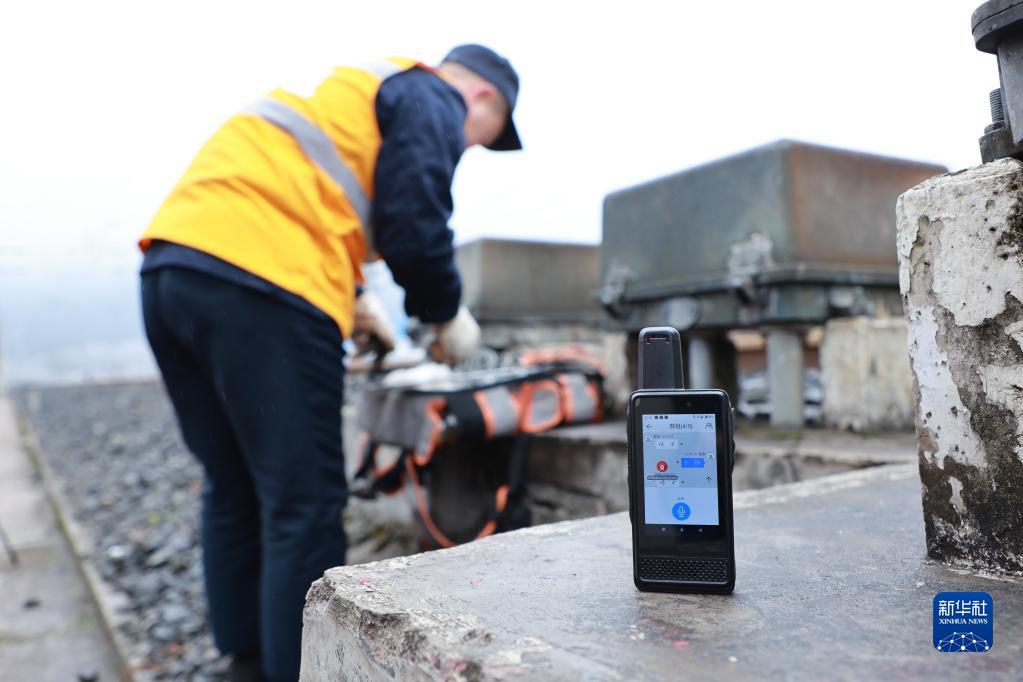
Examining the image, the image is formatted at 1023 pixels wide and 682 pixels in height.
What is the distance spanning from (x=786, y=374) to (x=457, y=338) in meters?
1.19

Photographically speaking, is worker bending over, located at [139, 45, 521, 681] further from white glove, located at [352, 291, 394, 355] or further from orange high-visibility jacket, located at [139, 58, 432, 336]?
white glove, located at [352, 291, 394, 355]

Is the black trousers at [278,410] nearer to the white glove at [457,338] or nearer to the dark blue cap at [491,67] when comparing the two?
the white glove at [457,338]

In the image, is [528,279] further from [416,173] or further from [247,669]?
[247,669]

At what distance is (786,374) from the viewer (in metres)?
2.81

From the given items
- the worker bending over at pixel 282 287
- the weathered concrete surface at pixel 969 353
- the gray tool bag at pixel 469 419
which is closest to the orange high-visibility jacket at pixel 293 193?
the worker bending over at pixel 282 287

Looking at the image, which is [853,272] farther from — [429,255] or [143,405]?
[143,405]

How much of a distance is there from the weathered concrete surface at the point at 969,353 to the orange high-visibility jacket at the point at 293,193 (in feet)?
4.06

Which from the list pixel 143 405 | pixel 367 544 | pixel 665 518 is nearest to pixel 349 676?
pixel 665 518

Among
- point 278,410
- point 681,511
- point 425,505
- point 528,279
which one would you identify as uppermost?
point 528,279

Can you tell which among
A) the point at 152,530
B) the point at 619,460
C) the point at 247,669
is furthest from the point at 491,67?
the point at 152,530

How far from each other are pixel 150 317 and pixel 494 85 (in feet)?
3.84

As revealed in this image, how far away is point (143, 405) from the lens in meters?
12.5

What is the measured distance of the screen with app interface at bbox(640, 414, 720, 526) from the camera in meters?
0.98

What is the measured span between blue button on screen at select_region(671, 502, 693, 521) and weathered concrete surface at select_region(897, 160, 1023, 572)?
37 cm
